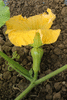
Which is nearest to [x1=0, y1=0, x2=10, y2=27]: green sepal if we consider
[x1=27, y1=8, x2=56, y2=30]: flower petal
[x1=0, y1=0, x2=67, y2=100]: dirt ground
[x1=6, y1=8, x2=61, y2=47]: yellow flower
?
[x1=6, y1=8, x2=61, y2=47]: yellow flower

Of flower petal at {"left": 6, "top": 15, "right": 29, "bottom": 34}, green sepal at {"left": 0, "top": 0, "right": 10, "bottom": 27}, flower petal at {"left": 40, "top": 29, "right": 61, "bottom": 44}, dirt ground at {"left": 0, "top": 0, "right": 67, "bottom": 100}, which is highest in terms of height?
green sepal at {"left": 0, "top": 0, "right": 10, "bottom": 27}

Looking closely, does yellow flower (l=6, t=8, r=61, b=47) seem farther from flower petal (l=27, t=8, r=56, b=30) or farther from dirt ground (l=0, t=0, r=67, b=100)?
dirt ground (l=0, t=0, r=67, b=100)

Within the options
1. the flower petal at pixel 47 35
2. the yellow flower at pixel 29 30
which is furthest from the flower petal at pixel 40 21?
the flower petal at pixel 47 35

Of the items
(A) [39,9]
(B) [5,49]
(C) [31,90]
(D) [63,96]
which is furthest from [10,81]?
(A) [39,9]

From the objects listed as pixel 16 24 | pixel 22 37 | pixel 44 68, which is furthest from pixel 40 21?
pixel 44 68

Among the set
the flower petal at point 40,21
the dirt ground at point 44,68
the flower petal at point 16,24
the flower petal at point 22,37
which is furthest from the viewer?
the dirt ground at point 44,68

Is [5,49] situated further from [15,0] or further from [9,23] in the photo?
[15,0]

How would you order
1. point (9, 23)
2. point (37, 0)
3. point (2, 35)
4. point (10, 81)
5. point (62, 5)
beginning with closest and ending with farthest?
point (9, 23), point (10, 81), point (2, 35), point (62, 5), point (37, 0)

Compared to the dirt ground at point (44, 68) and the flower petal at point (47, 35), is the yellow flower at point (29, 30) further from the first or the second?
the dirt ground at point (44, 68)
